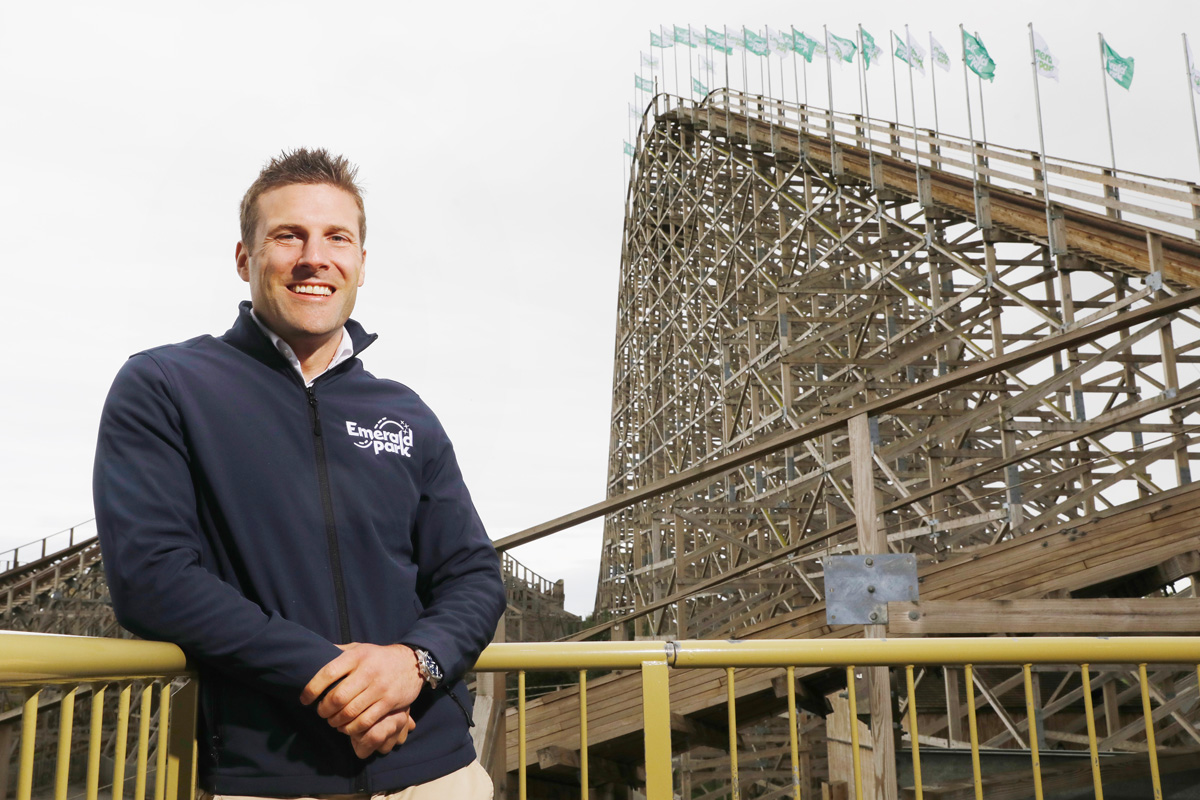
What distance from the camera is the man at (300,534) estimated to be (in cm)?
133

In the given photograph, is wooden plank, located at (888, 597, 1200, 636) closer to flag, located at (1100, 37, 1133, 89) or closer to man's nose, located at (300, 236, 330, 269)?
man's nose, located at (300, 236, 330, 269)

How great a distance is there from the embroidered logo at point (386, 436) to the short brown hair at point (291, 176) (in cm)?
34

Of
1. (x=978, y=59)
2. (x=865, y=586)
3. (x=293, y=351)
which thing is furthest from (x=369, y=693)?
(x=978, y=59)

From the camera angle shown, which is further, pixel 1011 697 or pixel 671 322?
pixel 671 322

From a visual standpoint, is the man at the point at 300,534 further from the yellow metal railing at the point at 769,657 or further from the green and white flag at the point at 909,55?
the green and white flag at the point at 909,55

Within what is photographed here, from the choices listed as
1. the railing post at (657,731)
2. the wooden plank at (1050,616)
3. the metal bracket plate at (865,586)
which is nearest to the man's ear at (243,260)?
the railing post at (657,731)

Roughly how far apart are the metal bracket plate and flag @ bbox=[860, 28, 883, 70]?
11578mm

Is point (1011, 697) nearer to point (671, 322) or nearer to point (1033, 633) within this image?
point (1033, 633)

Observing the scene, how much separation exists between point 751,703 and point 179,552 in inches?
193

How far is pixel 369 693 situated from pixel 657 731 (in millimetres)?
658

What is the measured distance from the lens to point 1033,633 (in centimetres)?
423

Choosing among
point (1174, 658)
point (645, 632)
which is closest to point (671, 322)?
point (645, 632)

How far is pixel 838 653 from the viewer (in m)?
1.85

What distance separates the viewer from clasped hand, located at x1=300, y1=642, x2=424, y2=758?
51.9 inches
